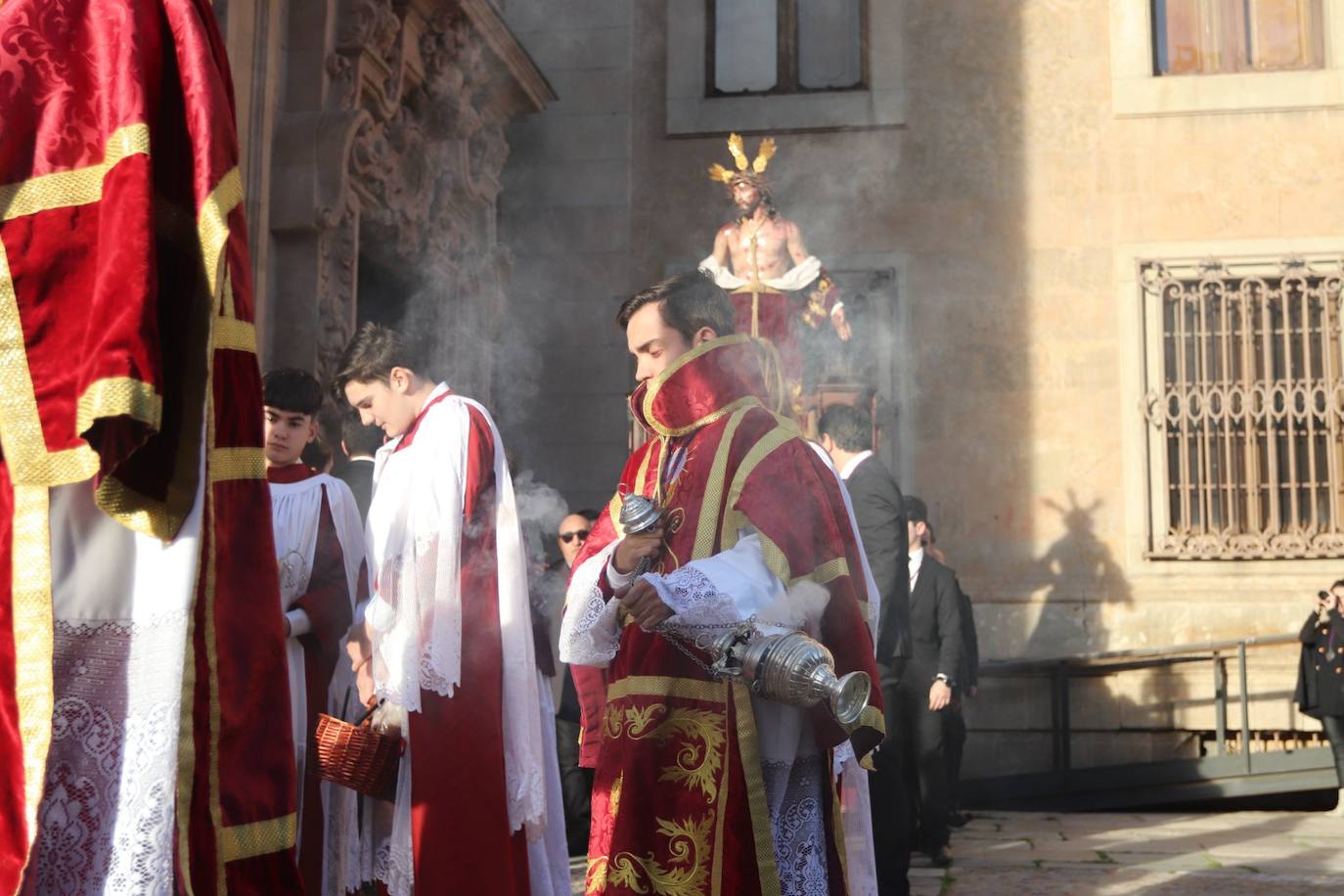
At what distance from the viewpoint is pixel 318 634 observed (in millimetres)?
4094

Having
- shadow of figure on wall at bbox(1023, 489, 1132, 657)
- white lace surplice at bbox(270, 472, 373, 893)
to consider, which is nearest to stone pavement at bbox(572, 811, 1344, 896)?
shadow of figure on wall at bbox(1023, 489, 1132, 657)

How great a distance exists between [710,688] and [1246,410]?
7927 millimetres

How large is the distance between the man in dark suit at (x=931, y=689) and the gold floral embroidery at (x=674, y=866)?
3.86 meters

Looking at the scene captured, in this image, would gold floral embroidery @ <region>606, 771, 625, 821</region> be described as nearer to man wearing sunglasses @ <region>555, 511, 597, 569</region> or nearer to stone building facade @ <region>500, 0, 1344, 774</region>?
man wearing sunglasses @ <region>555, 511, 597, 569</region>

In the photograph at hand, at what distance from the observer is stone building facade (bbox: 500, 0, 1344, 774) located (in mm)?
9945

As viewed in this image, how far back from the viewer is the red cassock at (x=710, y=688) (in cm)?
292

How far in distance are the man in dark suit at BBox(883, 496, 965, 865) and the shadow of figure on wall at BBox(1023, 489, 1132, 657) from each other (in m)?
3.12

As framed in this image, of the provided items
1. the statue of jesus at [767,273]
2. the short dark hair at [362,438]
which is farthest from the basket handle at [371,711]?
the statue of jesus at [767,273]

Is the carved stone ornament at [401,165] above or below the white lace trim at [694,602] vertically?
above

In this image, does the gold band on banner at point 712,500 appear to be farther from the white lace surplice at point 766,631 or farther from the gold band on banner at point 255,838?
the gold band on banner at point 255,838

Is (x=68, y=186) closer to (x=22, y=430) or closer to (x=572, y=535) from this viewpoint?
(x=22, y=430)

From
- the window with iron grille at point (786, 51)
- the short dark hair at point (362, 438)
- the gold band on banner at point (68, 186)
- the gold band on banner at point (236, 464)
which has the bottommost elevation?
the gold band on banner at point (236, 464)

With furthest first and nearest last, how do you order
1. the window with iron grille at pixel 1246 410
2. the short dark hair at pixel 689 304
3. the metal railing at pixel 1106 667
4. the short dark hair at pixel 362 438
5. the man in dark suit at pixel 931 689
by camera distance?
the window with iron grille at pixel 1246 410 → the metal railing at pixel 1106 667 → the man in dark suit at pixel 931 689 → the short dark hair at pixel 362 438 → the short dark hair at pixel 689 304

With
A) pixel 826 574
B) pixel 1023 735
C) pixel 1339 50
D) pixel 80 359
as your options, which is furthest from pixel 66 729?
pixel 1339 50
